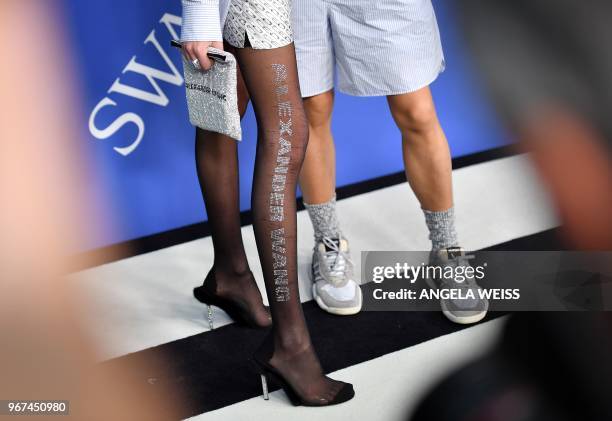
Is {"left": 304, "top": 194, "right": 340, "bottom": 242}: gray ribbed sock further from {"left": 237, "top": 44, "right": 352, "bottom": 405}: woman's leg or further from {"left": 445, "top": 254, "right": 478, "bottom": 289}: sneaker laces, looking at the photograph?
{"left": 237, "top": 44, "right": 352, "bottom": 405}: woman's leg

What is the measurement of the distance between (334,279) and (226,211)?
0.32m

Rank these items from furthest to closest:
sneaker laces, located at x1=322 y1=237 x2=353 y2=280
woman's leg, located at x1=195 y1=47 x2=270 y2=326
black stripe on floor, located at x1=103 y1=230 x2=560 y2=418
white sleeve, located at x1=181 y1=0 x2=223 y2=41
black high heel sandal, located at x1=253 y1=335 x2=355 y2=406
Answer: sneaker laces, located at x1=322 y1=237 x2=353 y2=280 → woman's leg, located at x1=195 y1=47 x2=270 y2=326 → black stripe on floor, located at x1=103 y1=230 x2=560 y2=418 → black high heel sandal, located at x1=253 y1=335 x2=355 y2=406 → white sleeve, located at x1=181 y1=0 x2=223 y2=41

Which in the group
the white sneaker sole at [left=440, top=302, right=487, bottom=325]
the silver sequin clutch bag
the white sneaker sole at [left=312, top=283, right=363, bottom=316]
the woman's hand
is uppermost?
the woman's hand

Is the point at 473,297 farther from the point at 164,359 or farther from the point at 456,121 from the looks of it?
the point at 456,121

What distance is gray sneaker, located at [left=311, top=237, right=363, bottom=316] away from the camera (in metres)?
2.01

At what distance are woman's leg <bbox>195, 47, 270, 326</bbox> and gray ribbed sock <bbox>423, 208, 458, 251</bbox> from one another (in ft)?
1.42

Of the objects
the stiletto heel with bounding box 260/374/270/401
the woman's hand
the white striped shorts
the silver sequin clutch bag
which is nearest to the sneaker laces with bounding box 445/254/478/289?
the white striped shorts

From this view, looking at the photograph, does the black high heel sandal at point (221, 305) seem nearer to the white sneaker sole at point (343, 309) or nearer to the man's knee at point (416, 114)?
the white sneaker sole at point (343, 309)

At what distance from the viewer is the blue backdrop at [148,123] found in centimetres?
232

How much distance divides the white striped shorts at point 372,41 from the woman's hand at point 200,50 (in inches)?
15.5

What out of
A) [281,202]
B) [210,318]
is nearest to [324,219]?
[210,318]

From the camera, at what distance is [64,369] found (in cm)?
189

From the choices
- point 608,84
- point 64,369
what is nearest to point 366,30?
point 64,369

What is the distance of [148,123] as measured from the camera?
244 cm
